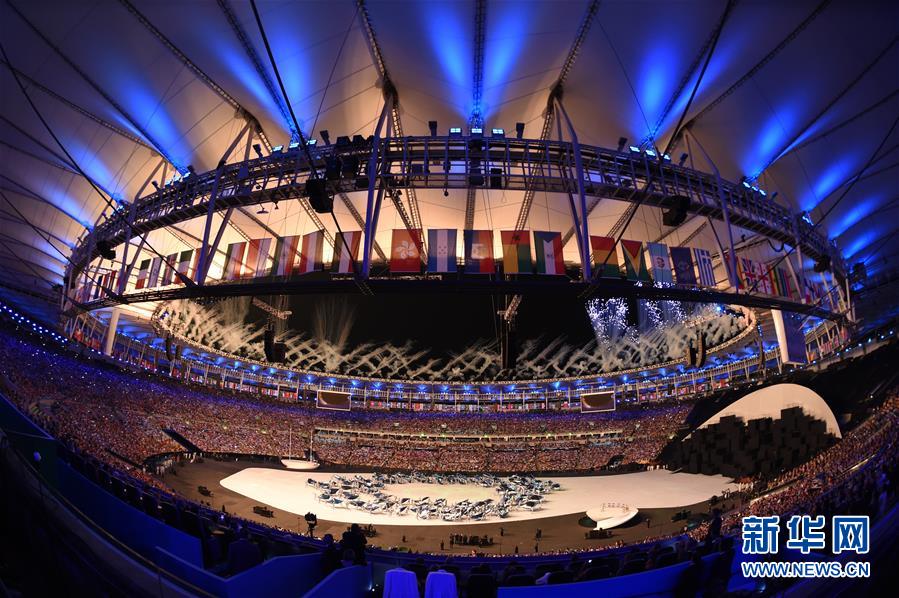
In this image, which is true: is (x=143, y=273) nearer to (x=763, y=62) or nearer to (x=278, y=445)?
(x=763, y=62)

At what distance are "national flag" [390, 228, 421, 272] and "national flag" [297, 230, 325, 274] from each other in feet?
8.03

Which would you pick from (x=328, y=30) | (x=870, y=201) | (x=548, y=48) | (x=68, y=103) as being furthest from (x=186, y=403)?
(x=870, y=201)

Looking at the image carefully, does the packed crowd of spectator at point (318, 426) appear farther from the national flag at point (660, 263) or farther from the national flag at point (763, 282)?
the national flag at point (660, 263)

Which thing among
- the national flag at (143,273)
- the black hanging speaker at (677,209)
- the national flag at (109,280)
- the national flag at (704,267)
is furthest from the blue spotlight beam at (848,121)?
the national flag at (109,280)

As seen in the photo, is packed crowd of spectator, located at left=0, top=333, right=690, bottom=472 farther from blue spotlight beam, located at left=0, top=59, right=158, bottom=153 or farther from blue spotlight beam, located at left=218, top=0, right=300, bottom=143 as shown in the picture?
blue spotlight beam, located at left=218, top=0, right=300, bottom=143

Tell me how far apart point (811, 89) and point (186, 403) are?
48.4 meters

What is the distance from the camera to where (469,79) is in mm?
13930

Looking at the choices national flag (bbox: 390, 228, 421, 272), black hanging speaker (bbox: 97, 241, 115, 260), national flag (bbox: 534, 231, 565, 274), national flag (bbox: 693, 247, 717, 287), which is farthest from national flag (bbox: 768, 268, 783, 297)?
black hanging speaker (bbox: 97, 241, 115, 260)

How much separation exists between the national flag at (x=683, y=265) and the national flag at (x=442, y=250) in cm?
760

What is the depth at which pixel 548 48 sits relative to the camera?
13.2 m

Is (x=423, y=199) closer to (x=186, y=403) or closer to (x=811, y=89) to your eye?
(x=811, y=89)

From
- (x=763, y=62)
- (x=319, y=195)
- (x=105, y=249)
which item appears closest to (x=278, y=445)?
(x=105, y=249)

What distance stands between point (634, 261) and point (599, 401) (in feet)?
96.6

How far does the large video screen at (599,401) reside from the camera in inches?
1537
